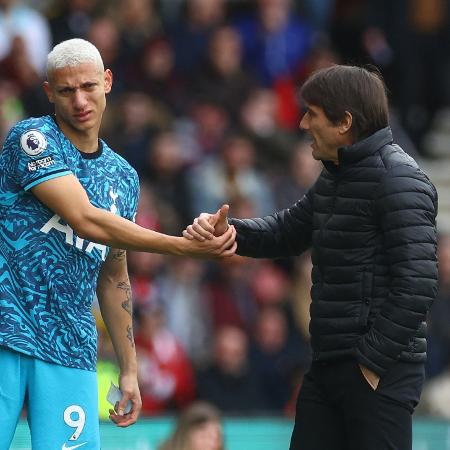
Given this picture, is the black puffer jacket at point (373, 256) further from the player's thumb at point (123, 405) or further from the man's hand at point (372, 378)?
the player's thumb at point (123, 405)

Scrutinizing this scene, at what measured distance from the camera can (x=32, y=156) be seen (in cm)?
588

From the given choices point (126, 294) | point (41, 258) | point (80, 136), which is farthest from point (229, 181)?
point (41, 258)

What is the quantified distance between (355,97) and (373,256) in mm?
651

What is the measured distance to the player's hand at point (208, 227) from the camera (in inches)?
242

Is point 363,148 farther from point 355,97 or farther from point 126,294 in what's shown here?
point 126,294

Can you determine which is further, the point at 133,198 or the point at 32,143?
the point at 133,198

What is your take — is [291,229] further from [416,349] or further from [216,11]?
[216,11]

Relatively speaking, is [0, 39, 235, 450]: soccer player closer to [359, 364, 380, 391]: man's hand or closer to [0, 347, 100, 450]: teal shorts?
[0, 347, 100, 450]: teal shorts

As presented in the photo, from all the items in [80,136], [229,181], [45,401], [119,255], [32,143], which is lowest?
[45,401]

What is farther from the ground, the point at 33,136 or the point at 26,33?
the point at 26,33

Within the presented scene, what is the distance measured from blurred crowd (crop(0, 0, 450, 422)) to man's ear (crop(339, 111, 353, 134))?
455 centimetres

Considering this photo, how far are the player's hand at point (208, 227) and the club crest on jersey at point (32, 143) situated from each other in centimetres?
70

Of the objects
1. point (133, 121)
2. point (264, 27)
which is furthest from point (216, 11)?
point (133, 121)

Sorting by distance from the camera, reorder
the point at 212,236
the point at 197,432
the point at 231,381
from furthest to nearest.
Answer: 1. the point at 231,381
2. the point at 197,432
3. the point at 212,236
